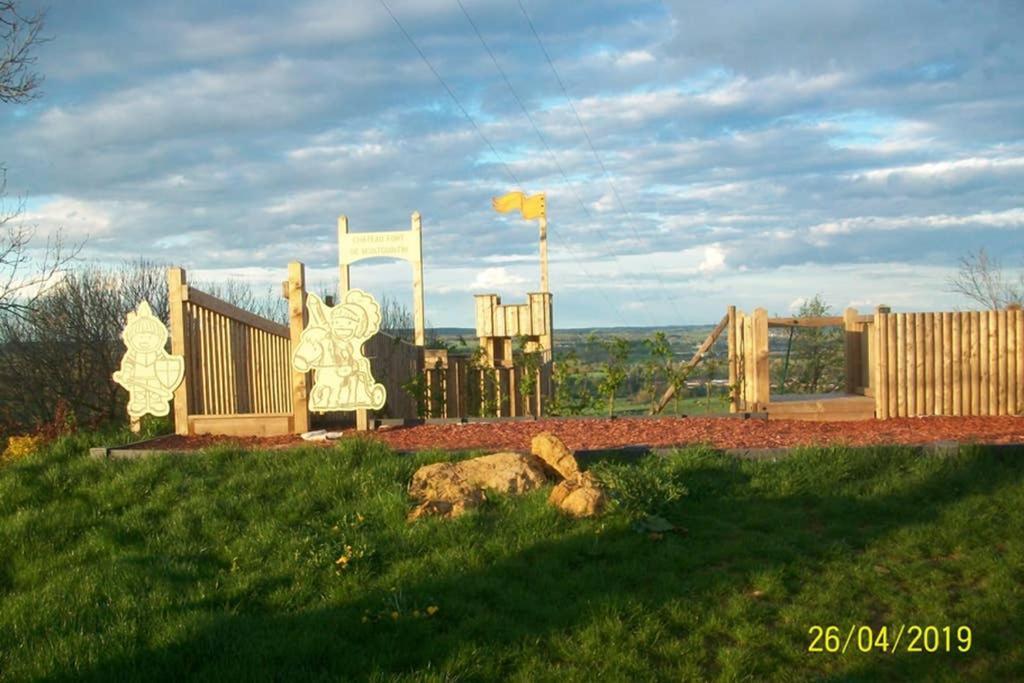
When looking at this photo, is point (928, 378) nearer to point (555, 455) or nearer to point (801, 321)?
point (801, 321)

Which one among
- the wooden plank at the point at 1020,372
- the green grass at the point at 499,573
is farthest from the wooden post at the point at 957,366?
the green grass at the point at 499,573

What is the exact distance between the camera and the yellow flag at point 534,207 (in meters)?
19.8

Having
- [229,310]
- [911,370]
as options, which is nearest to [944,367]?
[911,370]

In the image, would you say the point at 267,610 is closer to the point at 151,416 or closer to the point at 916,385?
the point at 151,416

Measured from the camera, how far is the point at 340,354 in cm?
1169

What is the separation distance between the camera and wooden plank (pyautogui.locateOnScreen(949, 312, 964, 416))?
13383mm

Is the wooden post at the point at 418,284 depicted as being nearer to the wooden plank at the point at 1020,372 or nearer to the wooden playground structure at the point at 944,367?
the wooden playground structure at the point at 944,367

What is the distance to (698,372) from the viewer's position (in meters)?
15.1

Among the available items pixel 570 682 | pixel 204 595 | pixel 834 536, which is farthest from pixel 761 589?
pixel 204 595

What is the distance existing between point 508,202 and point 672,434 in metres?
10.5

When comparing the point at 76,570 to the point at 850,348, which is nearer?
the point at 76,570

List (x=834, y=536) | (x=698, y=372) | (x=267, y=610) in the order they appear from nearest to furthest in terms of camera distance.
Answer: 1. (x=267, y=610)
2. (x=834, y=536)
3. (x=698, y=372)

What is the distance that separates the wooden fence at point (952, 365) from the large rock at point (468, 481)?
710 cm

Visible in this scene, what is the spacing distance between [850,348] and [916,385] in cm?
241
